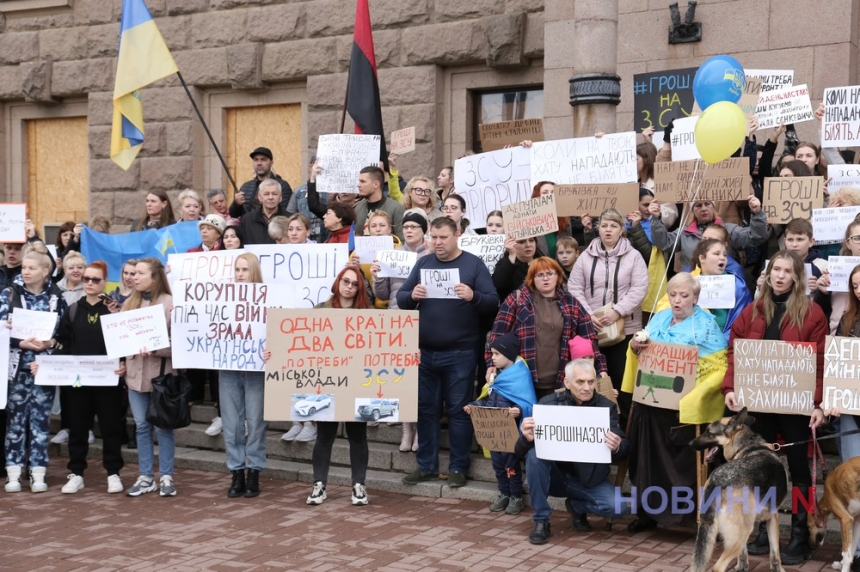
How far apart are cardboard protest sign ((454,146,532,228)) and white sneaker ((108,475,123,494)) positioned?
12.9ft

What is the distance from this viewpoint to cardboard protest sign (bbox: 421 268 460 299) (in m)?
8.32

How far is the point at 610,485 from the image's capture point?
736 cm

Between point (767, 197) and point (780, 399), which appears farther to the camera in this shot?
point (767, 197)

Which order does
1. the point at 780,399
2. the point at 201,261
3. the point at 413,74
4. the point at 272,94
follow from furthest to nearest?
the point at 272,94 < the point at 413,74 < the point at 201,261 < the point at 780,399

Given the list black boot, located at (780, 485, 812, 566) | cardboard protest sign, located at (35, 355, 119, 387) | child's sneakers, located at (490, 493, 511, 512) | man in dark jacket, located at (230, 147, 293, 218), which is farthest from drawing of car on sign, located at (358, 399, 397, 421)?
man in dark jacket, located at (230, 147, 293, 218)

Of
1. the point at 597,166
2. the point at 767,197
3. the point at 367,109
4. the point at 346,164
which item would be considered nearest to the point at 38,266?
the point at 346,164

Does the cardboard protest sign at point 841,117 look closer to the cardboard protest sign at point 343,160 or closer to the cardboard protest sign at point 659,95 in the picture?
the cardboard protest sign at point 659,95

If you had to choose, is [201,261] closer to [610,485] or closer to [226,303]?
[226,303]

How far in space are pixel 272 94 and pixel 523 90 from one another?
3676 mm

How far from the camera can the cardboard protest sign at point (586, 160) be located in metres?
9.27

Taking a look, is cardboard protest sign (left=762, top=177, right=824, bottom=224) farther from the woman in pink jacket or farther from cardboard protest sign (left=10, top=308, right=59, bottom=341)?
cardboard protest sign (left=10, top=308, right=59, bottom=341)

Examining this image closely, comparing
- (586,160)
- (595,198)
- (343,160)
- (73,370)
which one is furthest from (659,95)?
(73,370)

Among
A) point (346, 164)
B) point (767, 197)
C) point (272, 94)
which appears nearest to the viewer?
point (767, 197)

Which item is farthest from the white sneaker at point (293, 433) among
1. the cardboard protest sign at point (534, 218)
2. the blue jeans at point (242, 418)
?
the cardboard protest sign at point (534, 218)
